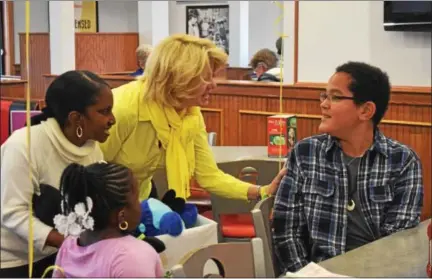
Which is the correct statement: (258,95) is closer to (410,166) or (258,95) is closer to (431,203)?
(431,203)

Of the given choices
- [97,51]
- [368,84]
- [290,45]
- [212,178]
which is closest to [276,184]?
[212,178]

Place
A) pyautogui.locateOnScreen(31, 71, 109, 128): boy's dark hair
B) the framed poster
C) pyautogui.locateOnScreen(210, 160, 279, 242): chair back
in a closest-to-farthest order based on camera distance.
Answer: pyautogui.locateOnScreen(31, 71, 109, 128): boy's dark hair < pyautogui.locateOnScreen(210, 160, 279, 242): chair back < the framed poster

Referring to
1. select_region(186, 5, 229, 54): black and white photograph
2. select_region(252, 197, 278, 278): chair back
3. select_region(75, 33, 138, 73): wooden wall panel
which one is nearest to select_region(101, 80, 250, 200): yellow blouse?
select_region(252, 197, 278, 278): chair back

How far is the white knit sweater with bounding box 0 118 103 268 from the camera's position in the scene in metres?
1.55

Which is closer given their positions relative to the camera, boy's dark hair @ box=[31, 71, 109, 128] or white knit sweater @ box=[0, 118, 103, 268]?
white knit sweater @ box=[0, 118, 103, 268]

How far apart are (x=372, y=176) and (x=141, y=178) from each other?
2.39 feet

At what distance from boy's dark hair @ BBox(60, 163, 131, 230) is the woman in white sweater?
14 cm

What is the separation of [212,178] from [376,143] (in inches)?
24.9

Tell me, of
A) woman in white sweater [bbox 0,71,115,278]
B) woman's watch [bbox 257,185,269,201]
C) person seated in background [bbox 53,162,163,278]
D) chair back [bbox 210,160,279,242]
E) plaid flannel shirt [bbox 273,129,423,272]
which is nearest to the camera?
person seated in background [bbox 53,162,163,278]

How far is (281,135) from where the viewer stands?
10.7 ft

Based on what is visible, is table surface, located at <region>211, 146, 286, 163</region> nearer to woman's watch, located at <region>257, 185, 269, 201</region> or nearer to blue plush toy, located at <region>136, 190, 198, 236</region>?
woman's watch, located at <region>257, 185, 269, 201</region>

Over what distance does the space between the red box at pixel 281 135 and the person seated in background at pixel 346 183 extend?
43.3 inches

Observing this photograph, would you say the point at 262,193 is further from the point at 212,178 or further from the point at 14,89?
the point at 14,89

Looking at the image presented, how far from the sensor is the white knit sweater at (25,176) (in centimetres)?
155
